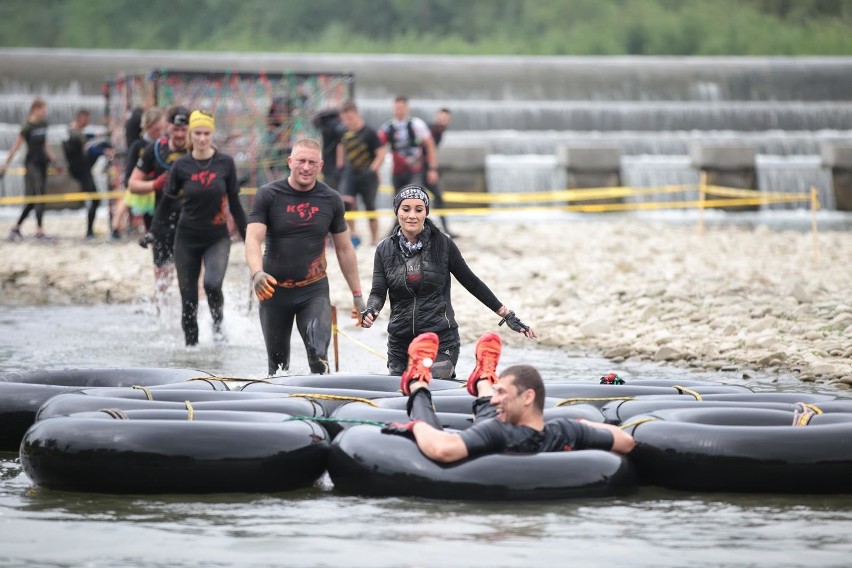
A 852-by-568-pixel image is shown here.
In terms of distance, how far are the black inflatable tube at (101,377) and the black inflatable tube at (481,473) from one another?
2034 millimetres

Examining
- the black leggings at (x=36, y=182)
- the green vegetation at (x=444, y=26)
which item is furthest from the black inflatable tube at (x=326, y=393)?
the green vegetation at (x=444, y=26)

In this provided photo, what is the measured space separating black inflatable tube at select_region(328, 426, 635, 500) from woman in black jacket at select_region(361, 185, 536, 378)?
1441mm

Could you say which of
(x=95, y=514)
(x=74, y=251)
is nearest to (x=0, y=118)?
(x=74, y=251)

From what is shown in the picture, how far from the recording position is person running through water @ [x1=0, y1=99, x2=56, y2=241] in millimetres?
20375

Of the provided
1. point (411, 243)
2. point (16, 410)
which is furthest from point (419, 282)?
point (16, 410)

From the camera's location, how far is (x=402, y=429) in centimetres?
732

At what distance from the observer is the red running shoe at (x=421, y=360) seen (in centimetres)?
775

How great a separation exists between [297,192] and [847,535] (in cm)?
433

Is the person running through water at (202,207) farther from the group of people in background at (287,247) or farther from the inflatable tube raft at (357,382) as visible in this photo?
the inflatable tube raft at (357,382)

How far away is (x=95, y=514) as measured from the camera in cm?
693

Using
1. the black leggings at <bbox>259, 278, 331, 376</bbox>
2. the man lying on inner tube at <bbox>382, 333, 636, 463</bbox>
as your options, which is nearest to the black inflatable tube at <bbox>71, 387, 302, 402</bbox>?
the man lying on inner tube at <bbox>382, 333, 636, 463</bbox>

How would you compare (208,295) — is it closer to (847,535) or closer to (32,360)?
(32,360)

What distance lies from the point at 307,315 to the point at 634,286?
268 inches

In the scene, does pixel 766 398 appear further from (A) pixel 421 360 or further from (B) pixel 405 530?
(B) pixel 405 530
